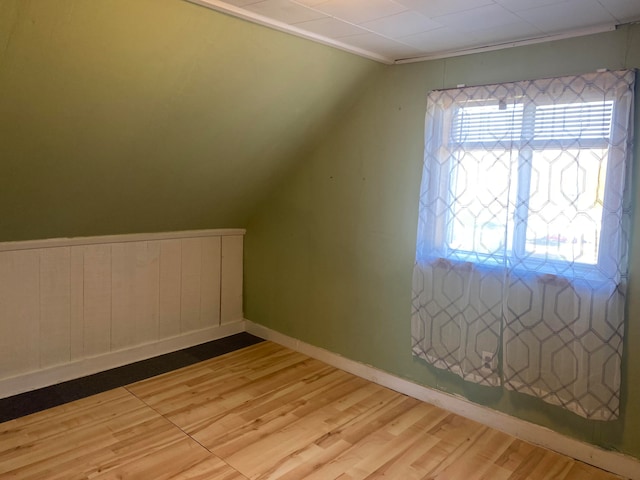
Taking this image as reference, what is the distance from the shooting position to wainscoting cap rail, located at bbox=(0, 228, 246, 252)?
9.85ft

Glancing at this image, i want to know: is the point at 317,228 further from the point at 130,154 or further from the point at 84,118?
the point at 84,118

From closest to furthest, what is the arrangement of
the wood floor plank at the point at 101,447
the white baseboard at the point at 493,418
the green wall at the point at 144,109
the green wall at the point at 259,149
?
the green wall at the point at 144,109 < the green wall at the point at 259,149 < the wood floor plank at the point at 101,447 < the white baseboard at the point at 493,418

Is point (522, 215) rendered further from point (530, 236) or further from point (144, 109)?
point (144, 109)

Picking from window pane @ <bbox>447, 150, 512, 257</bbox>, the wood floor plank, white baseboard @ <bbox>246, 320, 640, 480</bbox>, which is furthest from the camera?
window pane @ <bbox>447, 150, 512, 257</bbox>

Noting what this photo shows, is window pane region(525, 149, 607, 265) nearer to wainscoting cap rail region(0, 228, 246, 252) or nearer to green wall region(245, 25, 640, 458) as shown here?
green wall region(245, 25, 640, 458)

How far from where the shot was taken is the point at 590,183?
2391 millimetres

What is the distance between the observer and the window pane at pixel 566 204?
239 cm

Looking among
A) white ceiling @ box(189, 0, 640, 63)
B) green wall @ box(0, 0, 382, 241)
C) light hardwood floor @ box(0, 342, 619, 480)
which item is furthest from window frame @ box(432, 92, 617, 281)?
light hardwood floor @ box(0, 342, 619, 480)

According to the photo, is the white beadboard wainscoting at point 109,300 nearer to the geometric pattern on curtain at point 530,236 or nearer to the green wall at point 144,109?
the green wall at point 144,109

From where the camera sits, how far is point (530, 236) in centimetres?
259

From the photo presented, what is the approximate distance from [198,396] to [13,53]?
2139 millimetres

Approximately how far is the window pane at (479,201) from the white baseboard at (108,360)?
7.25 ft

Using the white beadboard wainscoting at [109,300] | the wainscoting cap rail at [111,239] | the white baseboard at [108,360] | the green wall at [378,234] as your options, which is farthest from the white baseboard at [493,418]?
the wainscoting cap rail at [111,239]

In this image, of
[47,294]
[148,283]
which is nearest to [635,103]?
[148,283]
